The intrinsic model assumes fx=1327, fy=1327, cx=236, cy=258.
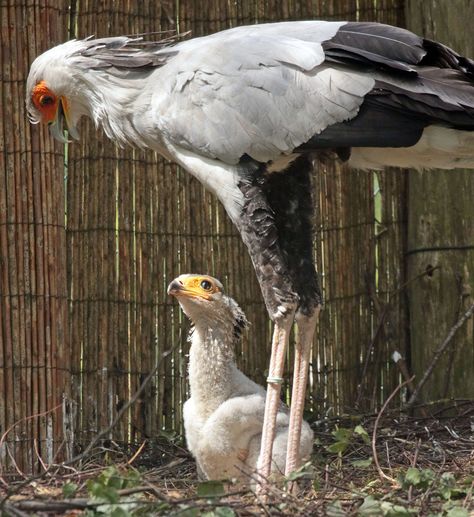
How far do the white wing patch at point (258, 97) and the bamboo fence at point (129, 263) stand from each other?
5.09 feet

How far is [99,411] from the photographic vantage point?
775cm

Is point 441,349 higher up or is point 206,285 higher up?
point 206,285

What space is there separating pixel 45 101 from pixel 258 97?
134 cm

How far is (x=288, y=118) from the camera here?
235 inches

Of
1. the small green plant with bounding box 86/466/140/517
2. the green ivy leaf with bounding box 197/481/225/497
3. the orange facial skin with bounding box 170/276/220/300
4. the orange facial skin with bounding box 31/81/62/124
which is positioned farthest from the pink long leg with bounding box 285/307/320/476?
the orange facial skin with bounding box 31/81/62/124

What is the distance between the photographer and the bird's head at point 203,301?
6.80 metres

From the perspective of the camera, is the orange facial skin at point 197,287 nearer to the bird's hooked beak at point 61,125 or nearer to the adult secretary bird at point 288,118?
the adult secretary bird at point 288,118

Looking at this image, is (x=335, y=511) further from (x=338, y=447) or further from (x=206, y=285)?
(x=206, y=285)

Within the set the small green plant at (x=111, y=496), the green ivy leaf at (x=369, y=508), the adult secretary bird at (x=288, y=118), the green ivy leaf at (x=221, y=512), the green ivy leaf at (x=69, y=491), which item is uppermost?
the adult secretary bird at (x=288, y=118)

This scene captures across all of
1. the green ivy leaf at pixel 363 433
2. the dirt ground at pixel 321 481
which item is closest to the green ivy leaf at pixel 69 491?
the dirt ground at pixel 321 481

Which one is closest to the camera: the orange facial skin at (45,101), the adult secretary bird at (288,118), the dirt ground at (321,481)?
the dirt ground at (321,481)

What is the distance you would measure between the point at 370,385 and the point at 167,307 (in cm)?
139

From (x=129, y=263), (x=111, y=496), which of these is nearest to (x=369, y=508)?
(x=111, y=496)

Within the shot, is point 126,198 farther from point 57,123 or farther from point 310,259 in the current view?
point 310,259
